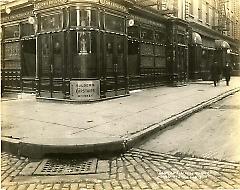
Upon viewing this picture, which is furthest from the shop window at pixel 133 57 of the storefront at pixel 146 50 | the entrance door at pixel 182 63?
the entrance door at pixel 182 63

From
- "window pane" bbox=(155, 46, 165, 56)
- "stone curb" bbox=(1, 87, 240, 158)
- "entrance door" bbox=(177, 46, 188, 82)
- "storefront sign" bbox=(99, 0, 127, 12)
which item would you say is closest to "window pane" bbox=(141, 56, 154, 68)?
"window pane" bbox=(155, 46, 165, 56)

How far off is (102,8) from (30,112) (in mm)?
4286

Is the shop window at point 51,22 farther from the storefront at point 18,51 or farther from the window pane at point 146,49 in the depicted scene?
the window pane at point 146,49

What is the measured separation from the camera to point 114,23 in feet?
34.2

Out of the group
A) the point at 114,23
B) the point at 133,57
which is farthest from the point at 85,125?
the point at 133,57

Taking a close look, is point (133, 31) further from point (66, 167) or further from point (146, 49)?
point (66, 167)

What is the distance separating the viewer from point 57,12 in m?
9.63

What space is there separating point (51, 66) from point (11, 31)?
12.5ft

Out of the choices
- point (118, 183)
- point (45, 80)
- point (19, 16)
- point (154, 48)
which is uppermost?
point (19, 16)

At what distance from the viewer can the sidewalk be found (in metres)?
4.63

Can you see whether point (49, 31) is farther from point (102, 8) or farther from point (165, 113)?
point (165, 113)

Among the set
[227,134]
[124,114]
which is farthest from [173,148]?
[124,114]

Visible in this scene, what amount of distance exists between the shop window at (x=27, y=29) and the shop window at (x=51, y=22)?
61.3 inches

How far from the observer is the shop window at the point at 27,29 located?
1151cm
